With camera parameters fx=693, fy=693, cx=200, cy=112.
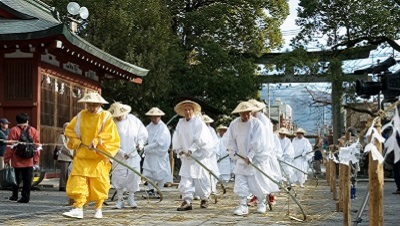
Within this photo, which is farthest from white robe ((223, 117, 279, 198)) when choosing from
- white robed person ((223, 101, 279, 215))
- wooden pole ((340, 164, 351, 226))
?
wooden pole ((340, 164, 351, 226))

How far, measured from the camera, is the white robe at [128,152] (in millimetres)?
12172

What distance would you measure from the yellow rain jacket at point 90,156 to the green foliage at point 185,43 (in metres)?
13.2

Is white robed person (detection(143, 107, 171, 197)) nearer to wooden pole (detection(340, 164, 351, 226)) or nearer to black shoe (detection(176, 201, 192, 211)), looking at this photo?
black shoe (detection(176, 201, 192, 211))

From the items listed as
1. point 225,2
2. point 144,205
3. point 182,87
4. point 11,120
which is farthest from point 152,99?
point 144,205

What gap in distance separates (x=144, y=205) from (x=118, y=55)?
12.5m

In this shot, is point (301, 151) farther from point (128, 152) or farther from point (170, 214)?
point (170, 214)

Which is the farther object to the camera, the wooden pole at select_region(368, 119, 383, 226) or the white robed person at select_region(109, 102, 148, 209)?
the white robed person at select_region(109, 102, 148, 209)

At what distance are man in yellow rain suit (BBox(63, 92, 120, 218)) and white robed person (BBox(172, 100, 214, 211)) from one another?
2.10 m

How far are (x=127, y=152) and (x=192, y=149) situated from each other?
1.17 meters

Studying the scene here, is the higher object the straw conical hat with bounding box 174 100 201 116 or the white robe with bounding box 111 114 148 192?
the straw conical hat with bounding box 174 100 201 116

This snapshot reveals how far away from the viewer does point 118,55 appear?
80.9 feet

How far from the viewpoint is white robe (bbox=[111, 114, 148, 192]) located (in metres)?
12.2

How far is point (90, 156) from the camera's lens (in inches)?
404

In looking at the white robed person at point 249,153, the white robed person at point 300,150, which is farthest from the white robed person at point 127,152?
the white robed person at point 300,150
